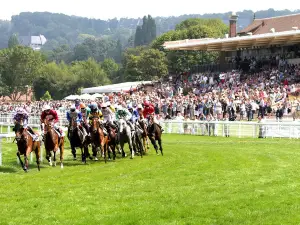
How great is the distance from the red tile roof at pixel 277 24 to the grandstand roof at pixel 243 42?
7.94m

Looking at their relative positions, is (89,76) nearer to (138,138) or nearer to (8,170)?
(138,138)

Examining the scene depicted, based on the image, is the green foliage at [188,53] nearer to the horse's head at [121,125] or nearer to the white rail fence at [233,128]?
the white rail fence at [233,128]

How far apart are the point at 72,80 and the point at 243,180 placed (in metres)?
99.1

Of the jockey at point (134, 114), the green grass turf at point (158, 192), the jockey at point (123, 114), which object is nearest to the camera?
the green grass turf at point (158, 192)

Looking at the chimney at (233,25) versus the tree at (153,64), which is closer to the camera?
the chimney at (233,25)

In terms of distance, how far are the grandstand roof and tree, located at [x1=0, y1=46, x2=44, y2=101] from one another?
5850 centimetres

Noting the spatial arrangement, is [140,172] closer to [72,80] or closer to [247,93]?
[247,93]

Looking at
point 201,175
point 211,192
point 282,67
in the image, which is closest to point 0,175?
point 201,175

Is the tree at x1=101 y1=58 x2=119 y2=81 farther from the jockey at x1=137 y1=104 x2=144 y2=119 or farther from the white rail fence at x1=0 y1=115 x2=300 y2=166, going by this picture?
the jockey at x1=137 y1=104 x2=144 y2=119

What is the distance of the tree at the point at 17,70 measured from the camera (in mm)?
111312

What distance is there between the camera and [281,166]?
1762cm

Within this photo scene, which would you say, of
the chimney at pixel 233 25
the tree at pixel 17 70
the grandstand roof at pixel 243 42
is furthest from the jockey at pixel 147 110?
the tree at pixel 17 70

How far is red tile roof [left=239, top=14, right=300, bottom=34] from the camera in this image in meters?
63.9

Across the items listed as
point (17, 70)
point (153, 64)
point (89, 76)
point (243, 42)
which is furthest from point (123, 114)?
point (17, 70)
